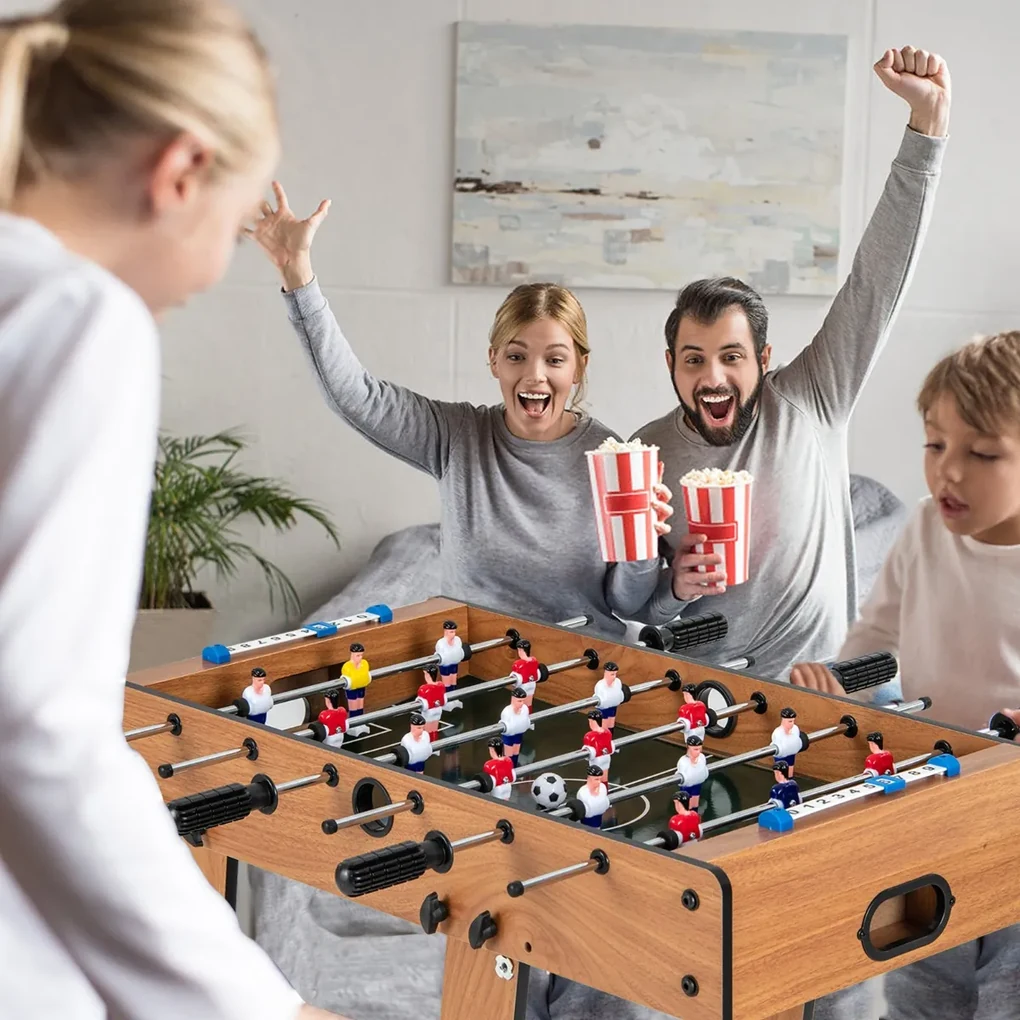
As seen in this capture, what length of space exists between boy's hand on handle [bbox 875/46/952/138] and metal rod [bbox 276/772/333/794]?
1529 mm

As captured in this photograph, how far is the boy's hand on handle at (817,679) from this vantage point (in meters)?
2.34

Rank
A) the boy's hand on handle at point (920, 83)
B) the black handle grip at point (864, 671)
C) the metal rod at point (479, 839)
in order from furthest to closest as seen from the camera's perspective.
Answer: the boy's hand on handle at point (920, 83) → the black handle grip at point (864, 671) → the metal rod at point (479, 839)

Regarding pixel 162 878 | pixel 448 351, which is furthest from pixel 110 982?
pixel 448 351

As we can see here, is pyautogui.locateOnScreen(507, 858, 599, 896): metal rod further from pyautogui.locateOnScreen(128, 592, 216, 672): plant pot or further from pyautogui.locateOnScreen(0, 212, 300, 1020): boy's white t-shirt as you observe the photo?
pyautogui.locateOnScreen(128, 592, 216, 672): plant pot

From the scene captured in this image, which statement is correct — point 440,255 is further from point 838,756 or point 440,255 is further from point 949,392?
point 838,756

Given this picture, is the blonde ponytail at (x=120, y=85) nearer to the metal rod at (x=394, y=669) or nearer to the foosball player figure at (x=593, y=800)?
the foosball player figure at (x=593, y=800)

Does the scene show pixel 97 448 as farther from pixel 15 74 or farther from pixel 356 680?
pixel 356 680

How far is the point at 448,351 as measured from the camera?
16.6ft

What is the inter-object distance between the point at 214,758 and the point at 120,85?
1272mm

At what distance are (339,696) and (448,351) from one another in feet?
9.22

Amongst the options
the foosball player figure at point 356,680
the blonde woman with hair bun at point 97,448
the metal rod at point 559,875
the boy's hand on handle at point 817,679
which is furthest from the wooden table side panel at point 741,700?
the blonde woman with hair bun at point 97,448

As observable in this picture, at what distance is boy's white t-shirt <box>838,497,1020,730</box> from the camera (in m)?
2.38

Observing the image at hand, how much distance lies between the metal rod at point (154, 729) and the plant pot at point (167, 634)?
8.09ft

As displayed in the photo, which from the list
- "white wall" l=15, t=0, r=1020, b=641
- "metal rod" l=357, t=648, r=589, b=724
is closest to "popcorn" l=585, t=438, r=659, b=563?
"metal rod" l=357, t=648, r=589, b=724
